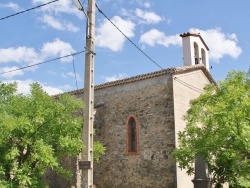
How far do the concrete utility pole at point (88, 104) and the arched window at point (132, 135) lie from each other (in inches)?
386

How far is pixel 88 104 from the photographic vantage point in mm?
8391

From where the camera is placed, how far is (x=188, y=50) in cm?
2181

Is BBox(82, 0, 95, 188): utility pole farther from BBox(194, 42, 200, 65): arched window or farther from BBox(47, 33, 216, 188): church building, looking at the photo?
BBox(194, 42, 200, 65): arched window

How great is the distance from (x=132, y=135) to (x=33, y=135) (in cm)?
763

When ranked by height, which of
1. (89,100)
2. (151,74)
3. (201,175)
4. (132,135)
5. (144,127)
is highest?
(151,74)

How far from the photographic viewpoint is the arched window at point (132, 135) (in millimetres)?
18297

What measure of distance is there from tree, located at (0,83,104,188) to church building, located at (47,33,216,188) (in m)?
5.81

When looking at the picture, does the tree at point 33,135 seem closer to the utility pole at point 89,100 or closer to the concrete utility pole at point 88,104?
the concrete utility pole at point 88,104

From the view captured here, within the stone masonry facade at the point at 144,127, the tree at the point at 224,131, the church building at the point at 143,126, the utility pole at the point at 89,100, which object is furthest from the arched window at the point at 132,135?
the utility pole at the point at 89,100

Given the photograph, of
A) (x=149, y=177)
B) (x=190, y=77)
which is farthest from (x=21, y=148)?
(x=190, y=77)

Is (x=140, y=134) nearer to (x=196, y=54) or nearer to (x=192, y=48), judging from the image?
(x=192, y=48)

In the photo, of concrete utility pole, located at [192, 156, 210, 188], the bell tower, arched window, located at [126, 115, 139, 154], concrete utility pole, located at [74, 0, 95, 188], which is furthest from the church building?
concrete utility pole, located at [74, 0, 95, 188]

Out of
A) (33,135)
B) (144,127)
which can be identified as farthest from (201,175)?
(33,135)

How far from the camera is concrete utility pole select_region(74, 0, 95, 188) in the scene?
7930 millimetres
